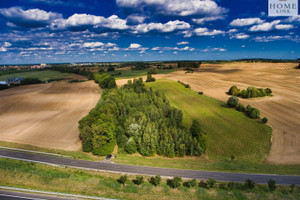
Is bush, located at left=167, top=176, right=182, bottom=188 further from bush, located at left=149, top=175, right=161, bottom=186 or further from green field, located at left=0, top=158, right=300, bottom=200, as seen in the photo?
bush, located at left=149, top=175, right=161, bottom=186

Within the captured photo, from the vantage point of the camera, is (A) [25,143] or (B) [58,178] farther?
(A) [25,143]

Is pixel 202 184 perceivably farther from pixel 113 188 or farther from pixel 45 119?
pixel 45 119

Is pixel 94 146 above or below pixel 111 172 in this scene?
above

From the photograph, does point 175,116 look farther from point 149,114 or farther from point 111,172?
point 111,172

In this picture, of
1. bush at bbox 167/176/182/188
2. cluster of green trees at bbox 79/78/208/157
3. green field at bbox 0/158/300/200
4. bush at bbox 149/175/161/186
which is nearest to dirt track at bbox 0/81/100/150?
cluster of green trees at bbox 79/78/208/157

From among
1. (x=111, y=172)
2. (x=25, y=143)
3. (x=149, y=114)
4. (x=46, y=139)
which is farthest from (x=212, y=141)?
(x=25, y=143)
